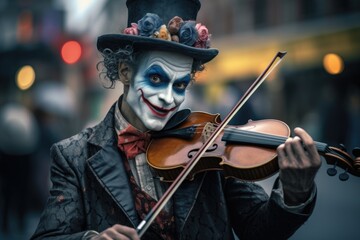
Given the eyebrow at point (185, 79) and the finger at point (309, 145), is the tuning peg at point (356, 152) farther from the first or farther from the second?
the eyebrow at point (185, 79)

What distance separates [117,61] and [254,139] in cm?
69

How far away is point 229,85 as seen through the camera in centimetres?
2980

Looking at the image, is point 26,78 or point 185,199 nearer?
point 185,199

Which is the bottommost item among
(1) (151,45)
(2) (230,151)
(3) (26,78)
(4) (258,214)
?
(3) (26,78)

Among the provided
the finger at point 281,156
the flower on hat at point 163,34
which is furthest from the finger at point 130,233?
the flower on hat at point 163,34

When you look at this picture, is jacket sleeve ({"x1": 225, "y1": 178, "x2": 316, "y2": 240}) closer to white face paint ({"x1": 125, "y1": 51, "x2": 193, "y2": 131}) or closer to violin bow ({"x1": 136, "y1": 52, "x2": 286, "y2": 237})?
violin bow ({"x1": 136, "y1": 52, "x2": 286, "y2": 237})

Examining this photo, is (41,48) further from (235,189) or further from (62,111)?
(235,189)

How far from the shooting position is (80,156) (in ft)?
10.4

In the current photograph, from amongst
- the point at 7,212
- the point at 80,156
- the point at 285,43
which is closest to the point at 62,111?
the point at 7,212

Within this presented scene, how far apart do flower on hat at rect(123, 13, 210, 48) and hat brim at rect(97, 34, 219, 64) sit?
0.05m

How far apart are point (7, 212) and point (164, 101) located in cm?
716

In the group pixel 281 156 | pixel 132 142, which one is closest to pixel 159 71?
pixel 132 142

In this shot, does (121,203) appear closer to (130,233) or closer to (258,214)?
(130,233)

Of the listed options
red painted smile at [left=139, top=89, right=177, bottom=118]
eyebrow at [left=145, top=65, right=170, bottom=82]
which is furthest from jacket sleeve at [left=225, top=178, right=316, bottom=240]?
eyebrow at [left=145, top=65, right=170, bottom=82]
